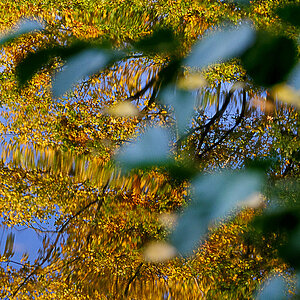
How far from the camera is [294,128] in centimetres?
150

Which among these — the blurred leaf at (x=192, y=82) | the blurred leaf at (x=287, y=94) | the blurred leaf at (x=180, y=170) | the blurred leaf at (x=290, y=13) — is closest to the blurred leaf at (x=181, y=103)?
the blurred leaf at (x=192, y=82)

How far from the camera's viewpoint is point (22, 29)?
1.70m

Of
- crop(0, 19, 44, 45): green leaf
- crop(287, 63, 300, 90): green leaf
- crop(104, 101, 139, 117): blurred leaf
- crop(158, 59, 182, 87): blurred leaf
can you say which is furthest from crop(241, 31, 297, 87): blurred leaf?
crop(0, 19, 44, 45): green leaf

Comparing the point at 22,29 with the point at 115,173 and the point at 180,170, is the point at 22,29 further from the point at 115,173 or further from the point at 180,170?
the point at 180,170

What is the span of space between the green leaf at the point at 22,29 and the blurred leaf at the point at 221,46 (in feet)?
2.29

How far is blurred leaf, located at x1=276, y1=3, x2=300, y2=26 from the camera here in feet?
5.39

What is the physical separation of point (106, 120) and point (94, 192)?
309 mm

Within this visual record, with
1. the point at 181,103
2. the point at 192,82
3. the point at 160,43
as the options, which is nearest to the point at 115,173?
the point at 181,103

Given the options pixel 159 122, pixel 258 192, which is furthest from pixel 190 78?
pixel 258 192

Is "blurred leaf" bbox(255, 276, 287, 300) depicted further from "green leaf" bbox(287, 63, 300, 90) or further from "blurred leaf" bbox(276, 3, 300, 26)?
"blurred leaf" bbox(276, 3, 300, 26)

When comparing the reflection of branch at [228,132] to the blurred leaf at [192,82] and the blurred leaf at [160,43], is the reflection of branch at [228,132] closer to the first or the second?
the blurred leaf at [192,82]

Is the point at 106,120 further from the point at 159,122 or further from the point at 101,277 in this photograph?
the point at 101,277

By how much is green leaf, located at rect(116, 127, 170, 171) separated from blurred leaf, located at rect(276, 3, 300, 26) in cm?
74

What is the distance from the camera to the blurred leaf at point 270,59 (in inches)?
61.2
